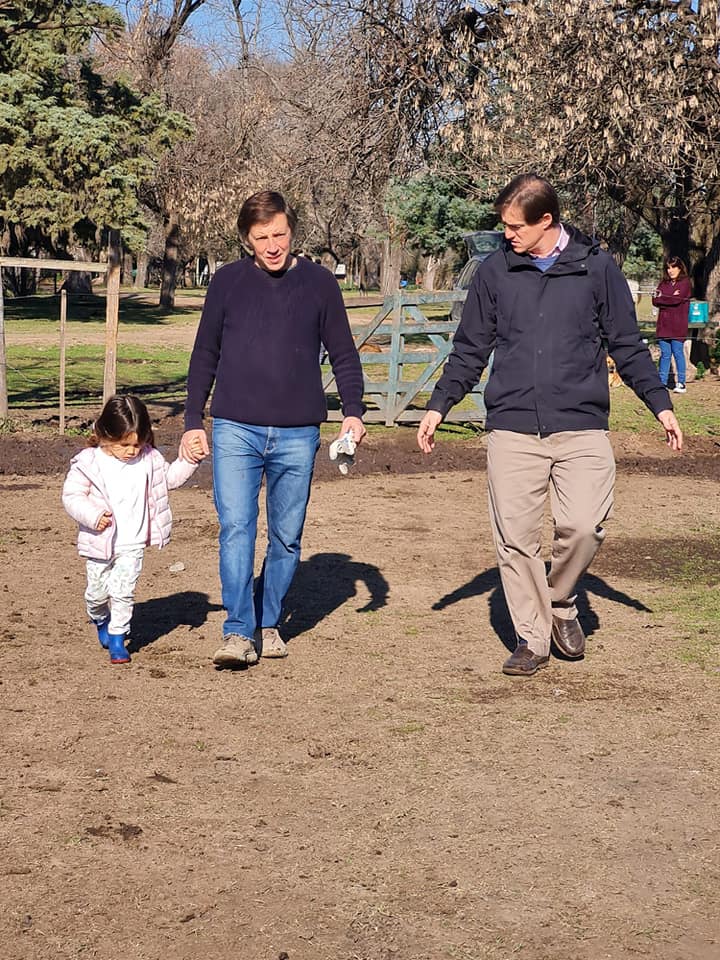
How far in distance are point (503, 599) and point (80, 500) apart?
2.72m

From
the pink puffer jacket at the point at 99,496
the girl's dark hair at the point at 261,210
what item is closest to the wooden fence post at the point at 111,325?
the pink puffer jacket at the point at 99,496

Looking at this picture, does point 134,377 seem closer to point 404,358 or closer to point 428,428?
point 404,358

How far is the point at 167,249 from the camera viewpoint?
51.3 m

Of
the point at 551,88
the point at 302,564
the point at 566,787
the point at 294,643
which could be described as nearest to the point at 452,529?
the point at 302,564

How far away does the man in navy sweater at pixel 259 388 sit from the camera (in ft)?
19.0

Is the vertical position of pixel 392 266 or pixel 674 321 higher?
pixel 674 321

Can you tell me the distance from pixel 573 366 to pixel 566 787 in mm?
1916

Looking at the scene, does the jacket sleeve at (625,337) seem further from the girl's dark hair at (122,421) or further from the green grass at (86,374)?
the green grass at (86,374)

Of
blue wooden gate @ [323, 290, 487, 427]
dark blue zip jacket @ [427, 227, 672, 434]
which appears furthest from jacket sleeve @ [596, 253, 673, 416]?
blue wooden gate @ [323, 290, 487, 427]

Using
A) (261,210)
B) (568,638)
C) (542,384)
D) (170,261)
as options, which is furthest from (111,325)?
(170,261)

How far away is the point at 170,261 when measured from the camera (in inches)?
2028

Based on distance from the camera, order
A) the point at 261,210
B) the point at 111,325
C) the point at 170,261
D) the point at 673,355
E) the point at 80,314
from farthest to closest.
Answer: the point at 170,261 → the point at 80,314 → the point at 673,355 → the point at 111,325 → the point at 261,210

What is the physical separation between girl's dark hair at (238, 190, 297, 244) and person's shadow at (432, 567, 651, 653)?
94.6 inches

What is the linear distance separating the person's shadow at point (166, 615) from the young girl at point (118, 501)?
0.43 metres
